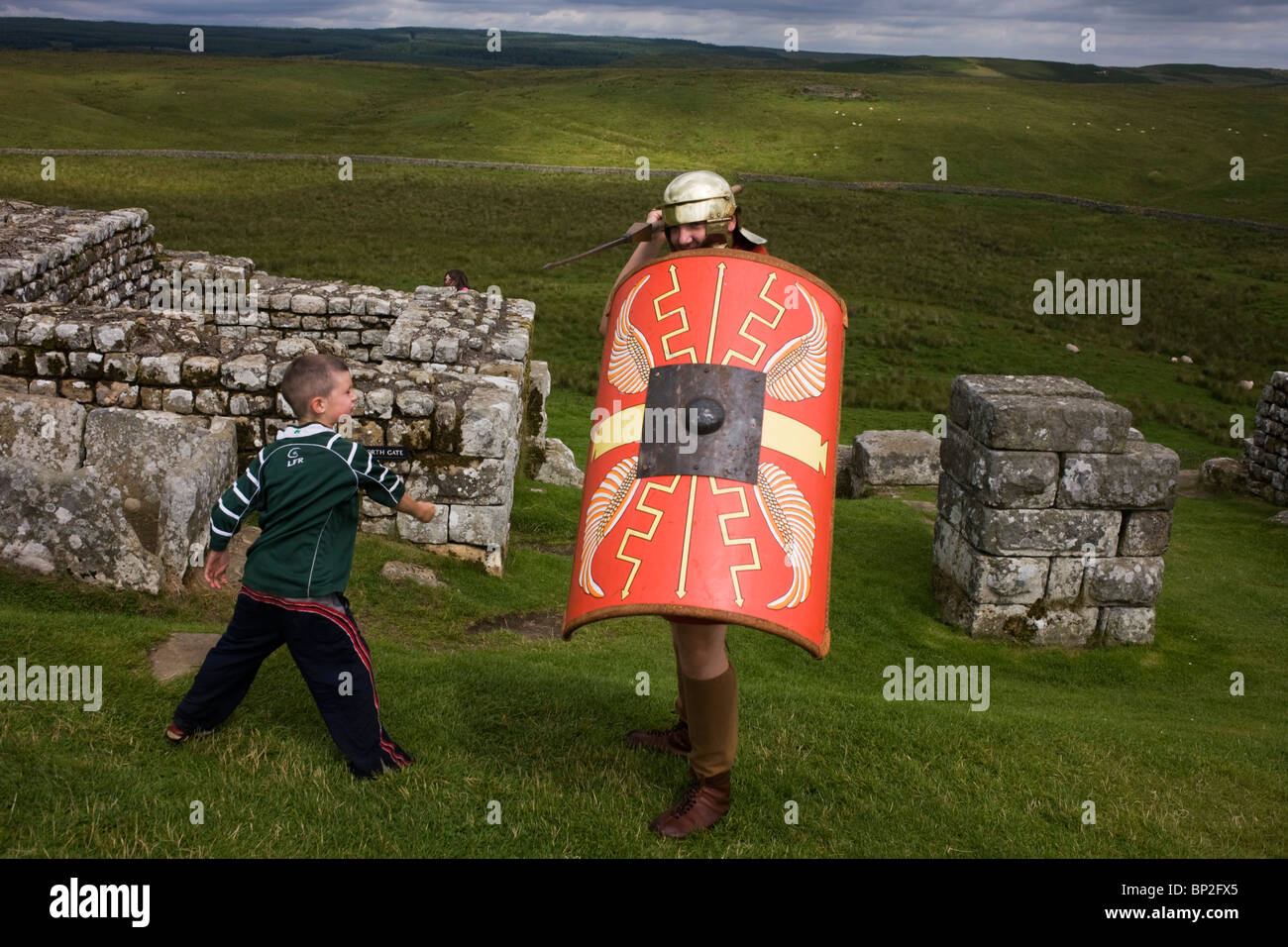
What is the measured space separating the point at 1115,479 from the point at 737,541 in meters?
5.86

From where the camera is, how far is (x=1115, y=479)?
8.59 m

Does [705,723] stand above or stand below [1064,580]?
above

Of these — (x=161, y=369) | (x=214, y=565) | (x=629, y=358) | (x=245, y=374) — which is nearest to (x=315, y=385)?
(x=214, y=565)

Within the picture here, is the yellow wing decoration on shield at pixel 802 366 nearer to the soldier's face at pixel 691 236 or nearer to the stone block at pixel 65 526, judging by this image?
the soldier's face at pixel 691 236

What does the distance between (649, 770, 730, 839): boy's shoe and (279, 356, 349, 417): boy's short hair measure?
85.8 inches

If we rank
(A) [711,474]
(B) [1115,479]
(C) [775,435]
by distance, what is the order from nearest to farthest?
(A) [711,474]
(C) [775,435]
(B) [1115,479]

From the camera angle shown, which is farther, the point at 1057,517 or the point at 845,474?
the point at 845,474

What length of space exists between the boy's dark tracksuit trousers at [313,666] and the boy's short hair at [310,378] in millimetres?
809

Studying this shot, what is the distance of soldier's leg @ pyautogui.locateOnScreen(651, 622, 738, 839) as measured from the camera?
4.16 m

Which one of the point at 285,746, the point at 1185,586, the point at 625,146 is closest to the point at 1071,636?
the point at 1185,586

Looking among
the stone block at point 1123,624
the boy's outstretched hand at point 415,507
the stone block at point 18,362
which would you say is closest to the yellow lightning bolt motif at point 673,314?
the boy's outstretched hand at point 415,507

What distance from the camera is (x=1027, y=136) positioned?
72.9 m

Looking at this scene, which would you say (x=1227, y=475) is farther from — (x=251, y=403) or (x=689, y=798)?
(x=689, y=798)

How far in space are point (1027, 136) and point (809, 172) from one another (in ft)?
67.4
